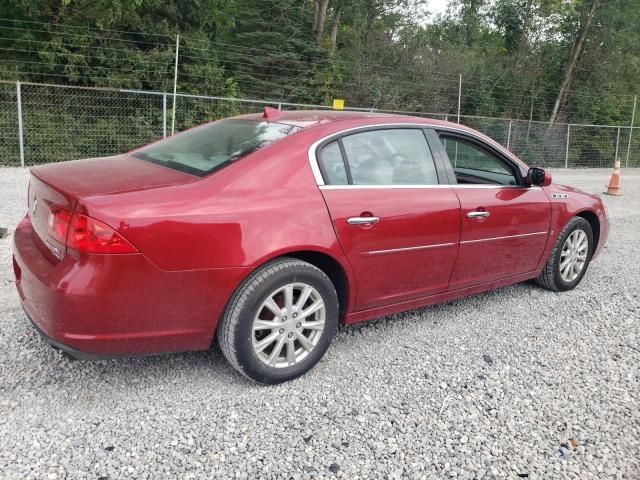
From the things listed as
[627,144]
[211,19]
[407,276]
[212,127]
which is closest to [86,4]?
[211,19]

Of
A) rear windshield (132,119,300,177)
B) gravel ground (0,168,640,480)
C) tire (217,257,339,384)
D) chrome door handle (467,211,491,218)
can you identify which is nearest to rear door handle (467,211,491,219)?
chrome door handle (467,211,491,218)

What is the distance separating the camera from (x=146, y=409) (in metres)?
2.74

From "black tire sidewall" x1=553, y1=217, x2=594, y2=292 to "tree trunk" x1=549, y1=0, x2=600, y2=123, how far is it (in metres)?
21.5

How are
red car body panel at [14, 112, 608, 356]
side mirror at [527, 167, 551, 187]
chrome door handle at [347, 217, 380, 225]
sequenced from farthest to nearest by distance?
side mirror at [527, 167, 551, 187]
chrome door handle at [347, 217, 380, 225]
red car body panel at [14, 112, 608, 356]

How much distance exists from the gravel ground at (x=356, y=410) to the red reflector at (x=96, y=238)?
83 centimetres

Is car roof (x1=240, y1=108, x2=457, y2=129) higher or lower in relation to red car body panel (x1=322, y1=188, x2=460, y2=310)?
higher

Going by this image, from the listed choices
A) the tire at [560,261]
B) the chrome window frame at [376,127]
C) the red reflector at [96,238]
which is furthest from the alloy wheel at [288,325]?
the tire at [560,261]

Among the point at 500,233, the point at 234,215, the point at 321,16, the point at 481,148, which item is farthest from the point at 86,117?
the point at 234,215

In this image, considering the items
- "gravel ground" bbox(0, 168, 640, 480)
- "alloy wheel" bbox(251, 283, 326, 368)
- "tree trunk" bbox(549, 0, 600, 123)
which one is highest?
"tree trunk" bbox(549, 0, 600, 123)

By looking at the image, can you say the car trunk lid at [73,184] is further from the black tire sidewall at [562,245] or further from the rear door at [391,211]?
the black tire sidewall at [562,245]

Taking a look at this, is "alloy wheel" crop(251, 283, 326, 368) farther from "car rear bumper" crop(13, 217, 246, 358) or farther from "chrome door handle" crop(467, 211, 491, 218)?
"chrome door handle" crop(467, 211, 491, 218)

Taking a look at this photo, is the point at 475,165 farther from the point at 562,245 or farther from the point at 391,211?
the point at 391,211

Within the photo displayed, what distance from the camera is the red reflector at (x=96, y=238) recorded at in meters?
2.46

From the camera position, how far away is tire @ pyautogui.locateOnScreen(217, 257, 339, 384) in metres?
2.81
